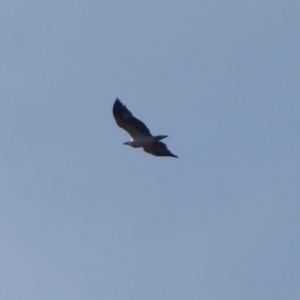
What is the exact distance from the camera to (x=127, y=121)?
81.8 metres

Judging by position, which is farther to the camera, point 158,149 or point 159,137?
point 158,149

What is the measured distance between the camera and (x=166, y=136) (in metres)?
80.6

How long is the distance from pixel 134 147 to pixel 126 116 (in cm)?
152

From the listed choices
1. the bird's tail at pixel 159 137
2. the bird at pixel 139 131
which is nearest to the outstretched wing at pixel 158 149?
the bird at pixel 139 131

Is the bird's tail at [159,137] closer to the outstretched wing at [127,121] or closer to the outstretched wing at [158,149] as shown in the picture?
the outstretched wing at [158,149]

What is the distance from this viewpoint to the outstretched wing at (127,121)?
8150 cm

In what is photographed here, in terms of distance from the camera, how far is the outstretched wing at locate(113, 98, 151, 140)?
267 feet

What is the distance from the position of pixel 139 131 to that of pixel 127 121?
0.65m

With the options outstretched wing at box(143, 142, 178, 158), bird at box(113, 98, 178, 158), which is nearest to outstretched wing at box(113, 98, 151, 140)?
bird at box(113, 98, 178, 158)

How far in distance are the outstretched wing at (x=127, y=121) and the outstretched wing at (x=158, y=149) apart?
0.51 metres

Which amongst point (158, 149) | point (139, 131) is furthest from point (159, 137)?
point (139, 131)

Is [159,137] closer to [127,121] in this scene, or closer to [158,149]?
[158,149]

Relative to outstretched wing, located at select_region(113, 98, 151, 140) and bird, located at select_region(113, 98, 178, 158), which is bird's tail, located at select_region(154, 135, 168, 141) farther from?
outstretched wing, located at select_region(113, 98, 151, 140)

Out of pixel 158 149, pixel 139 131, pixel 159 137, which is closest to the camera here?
pixel 159 137
